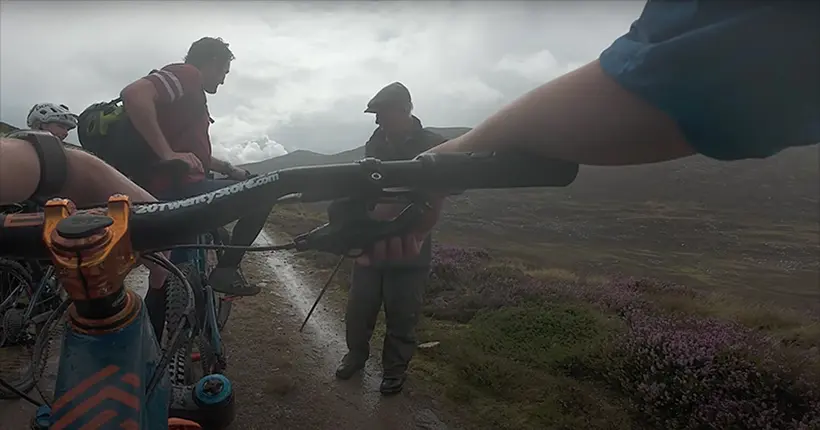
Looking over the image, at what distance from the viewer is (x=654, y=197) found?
154 feet

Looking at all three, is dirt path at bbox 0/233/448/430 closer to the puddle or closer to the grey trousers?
the puddle

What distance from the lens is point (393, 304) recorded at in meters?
5.78

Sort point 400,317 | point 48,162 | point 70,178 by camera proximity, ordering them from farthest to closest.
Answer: point 400,317 < point 70,178 < point 48,162

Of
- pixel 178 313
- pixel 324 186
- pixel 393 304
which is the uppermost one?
pixel 324 186

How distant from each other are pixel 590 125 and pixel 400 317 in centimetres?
479

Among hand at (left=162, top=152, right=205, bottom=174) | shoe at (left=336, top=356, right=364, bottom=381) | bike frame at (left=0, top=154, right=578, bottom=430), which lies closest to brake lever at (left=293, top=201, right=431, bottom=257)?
bike frame at (left=0, top=154, right=578, bottom=430)

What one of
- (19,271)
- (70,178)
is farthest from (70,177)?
(19,271)

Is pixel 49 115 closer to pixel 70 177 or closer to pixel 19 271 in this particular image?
pixel 19 271

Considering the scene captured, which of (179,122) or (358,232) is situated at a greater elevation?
(179,122)

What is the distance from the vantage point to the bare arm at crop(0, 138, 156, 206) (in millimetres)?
1243

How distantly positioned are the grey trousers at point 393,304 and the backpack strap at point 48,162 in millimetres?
4426

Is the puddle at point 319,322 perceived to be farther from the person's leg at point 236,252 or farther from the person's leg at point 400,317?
the person's leg at point 236,252

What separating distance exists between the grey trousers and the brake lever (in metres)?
4.33

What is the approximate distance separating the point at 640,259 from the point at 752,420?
18.5m
